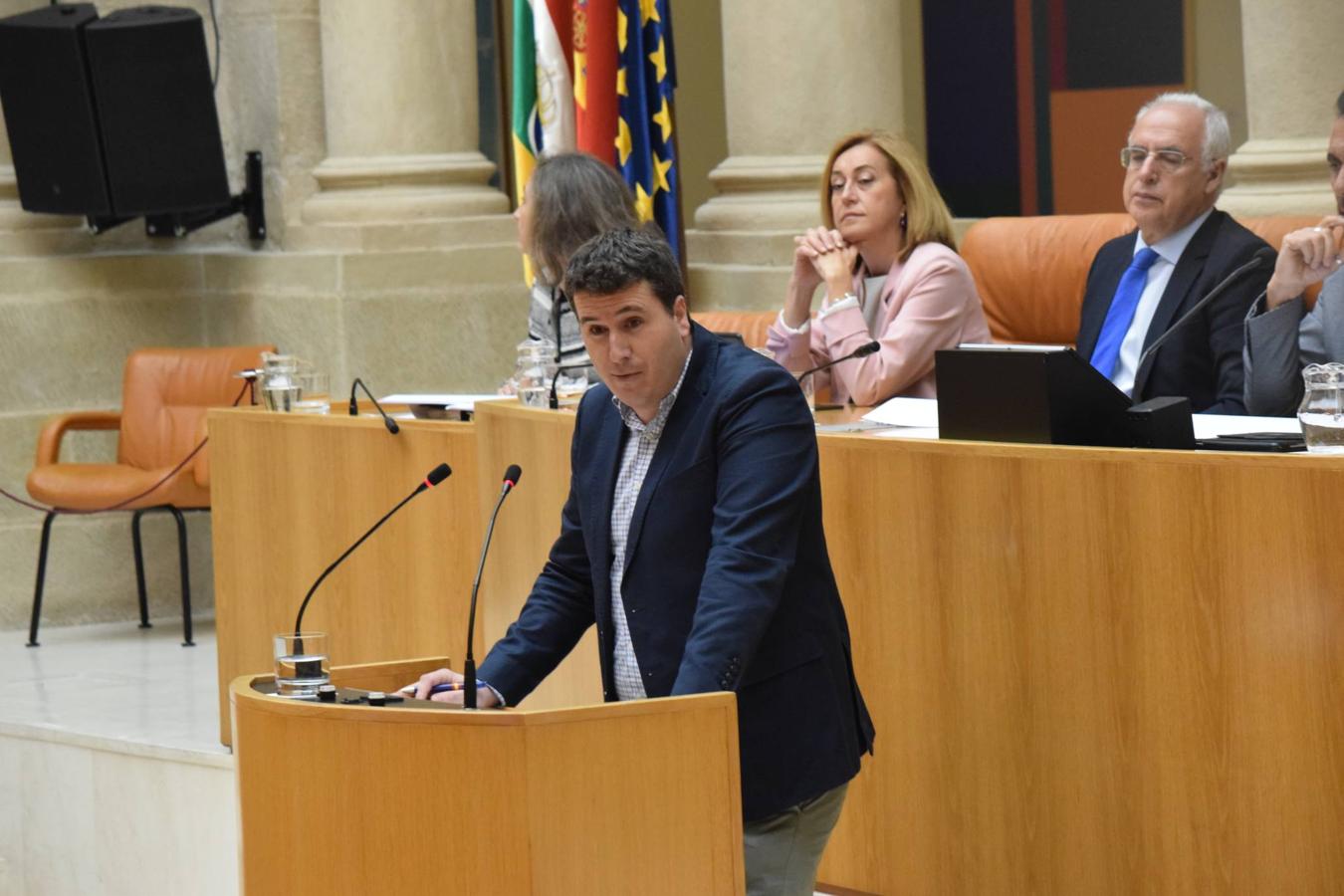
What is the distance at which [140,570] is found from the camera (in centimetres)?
705

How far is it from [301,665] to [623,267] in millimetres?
737

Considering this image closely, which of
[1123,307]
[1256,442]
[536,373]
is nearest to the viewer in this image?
[1256,442]

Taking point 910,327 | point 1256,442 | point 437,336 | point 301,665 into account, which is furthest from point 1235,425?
point 437,336

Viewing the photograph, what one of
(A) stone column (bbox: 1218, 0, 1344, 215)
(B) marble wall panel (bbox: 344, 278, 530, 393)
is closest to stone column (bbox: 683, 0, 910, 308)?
(B) marble wall panel (bbox: 344, 278, 530, 393)

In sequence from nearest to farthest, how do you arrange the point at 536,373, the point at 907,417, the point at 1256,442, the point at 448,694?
the point at 448,694 → the point at 1256,442 → the point at 907,417 → the point at 536,373

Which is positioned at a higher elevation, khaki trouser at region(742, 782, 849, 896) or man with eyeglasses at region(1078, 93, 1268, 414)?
man with eyeglasses at region(1078, 93, 1268, 414)

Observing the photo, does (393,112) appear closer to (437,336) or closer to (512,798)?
(437,336)

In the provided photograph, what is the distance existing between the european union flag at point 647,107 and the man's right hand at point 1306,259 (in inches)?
112

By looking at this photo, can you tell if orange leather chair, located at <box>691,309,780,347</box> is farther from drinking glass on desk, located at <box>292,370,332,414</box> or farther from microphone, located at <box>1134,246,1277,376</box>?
microphone, located at <box>1134,246,1277,376</box>

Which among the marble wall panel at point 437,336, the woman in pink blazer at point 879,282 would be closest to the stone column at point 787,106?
the marble wall panel at point 437,336

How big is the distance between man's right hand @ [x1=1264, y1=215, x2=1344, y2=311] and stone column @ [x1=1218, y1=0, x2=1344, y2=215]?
189 cm

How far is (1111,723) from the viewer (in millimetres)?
3264

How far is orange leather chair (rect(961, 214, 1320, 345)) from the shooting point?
5.29 meters

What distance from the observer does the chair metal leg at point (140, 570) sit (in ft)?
22.5
